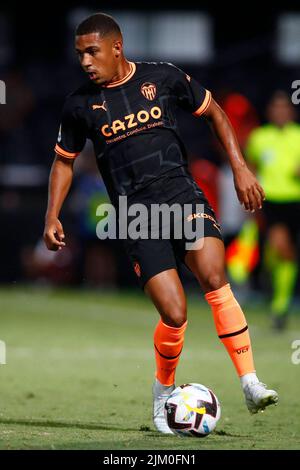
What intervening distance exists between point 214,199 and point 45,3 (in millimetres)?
6976

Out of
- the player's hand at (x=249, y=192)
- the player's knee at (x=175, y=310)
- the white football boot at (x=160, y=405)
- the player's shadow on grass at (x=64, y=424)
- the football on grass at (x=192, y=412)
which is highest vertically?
the player's hand at (x=249, y=192)

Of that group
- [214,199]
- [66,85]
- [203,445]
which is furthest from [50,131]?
[203,445]

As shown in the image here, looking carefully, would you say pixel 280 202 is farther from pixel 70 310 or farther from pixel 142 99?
pixel 142 99

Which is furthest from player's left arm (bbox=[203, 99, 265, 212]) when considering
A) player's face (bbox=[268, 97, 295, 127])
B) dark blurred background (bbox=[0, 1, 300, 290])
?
dark blurred background (bbox=[0, 1, 300, 290])

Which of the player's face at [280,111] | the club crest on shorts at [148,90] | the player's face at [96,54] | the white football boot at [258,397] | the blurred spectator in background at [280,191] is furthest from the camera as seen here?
the blurred spectator in background at [280,191]

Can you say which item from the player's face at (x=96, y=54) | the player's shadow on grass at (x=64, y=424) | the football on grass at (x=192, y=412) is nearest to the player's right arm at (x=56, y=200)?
the player's face at (x=96, y=54)

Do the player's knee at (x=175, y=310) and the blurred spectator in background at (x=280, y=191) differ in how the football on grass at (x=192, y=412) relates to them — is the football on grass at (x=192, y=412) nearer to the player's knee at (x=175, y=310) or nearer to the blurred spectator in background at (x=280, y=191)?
the player's knee at (x=175, y=310)

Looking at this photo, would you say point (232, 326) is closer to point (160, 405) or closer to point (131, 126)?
point (160, 405)

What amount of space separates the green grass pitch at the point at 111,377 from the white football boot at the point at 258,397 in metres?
0.17

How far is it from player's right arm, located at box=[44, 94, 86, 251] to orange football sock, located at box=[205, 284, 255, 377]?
0.91 m

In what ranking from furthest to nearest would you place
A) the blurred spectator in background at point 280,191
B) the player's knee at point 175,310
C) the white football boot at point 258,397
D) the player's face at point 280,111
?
the blurred spectator in background at point 280,191 < the player's face at point 280,111 < the player's knee at point 175,310 < the white football boot at point 258,397

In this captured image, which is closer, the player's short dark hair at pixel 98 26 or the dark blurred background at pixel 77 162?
the player's short dark hair at pixel 98 26

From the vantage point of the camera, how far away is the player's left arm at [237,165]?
20.9ft

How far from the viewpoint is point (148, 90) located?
6555mm
